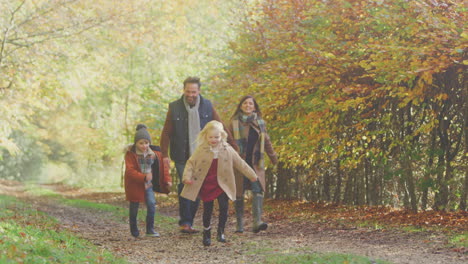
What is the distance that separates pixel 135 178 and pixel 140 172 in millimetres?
130

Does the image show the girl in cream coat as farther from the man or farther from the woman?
the woman

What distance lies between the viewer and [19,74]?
1619 centimetres

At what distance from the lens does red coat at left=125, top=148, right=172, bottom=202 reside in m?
8.04

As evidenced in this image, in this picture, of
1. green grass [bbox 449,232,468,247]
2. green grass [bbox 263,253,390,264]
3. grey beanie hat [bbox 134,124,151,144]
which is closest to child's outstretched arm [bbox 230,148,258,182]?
grey beanie hat [bbox 134,124,151,144]

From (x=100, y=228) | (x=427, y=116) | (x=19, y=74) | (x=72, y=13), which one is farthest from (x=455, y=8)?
(x=19, y=74)

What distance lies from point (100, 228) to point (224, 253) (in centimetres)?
402

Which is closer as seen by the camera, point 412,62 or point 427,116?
point 412,62

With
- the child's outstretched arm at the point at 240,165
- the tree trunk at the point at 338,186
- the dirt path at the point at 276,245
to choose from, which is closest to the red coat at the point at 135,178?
the dirt path at the point at 276,245

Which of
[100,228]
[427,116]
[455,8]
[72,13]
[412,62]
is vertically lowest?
[100,228]

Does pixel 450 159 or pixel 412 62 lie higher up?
pixel 412 62

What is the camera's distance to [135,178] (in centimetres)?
804

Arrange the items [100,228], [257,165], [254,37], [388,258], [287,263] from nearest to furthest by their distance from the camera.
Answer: [287,263] < [388,258] < [257,165] < [100,228] < [254,37]

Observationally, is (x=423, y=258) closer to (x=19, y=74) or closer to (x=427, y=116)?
(x=427, y=116)

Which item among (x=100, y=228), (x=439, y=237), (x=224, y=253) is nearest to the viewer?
(x=224, y=253)
